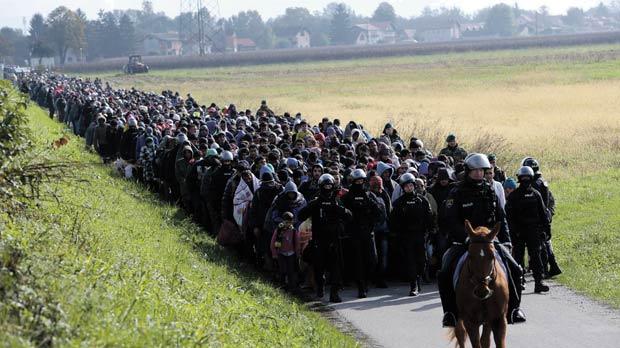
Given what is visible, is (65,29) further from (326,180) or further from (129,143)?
(326,180)

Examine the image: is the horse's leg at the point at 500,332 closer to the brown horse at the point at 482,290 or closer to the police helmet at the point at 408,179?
the brown horse at the point at 482,290

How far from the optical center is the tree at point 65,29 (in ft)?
543

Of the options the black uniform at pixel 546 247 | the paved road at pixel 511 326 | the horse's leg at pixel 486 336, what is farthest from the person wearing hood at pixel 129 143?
the horse's leg at pixel 486 336

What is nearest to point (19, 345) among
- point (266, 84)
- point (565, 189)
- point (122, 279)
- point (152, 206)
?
point (122, 279)

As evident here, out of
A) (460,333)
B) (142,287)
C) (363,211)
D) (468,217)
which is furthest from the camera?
(363,211)

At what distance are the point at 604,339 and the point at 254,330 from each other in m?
4.12

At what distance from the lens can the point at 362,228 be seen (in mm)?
16562

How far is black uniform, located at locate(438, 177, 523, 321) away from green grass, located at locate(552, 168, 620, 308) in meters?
3.77

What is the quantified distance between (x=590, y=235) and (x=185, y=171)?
7512 millimetres

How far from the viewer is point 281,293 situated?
16.2 meters

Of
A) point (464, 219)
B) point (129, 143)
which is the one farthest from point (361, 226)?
point (129, 143)

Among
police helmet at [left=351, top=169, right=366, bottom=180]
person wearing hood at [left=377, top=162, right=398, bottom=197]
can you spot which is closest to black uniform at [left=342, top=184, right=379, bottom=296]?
police helmet at [left=351, top=169, right=366, bottom=180]

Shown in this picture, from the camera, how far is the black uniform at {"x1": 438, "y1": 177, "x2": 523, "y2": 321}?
11906 mm

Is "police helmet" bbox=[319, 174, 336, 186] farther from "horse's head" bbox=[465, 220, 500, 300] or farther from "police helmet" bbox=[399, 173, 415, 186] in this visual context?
"horse's head" bbox=[465, 220, 500, 300]
